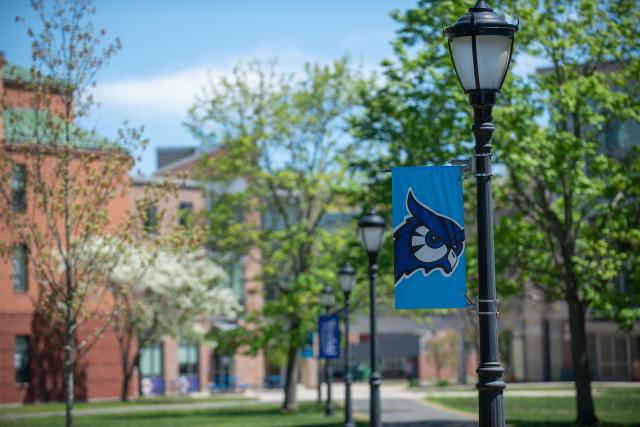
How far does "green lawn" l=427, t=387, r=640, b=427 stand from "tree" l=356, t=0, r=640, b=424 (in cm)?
185

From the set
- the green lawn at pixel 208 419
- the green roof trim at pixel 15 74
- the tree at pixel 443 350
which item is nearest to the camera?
the green roof trim at pixel 15 74

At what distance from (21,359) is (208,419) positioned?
60.1 feet

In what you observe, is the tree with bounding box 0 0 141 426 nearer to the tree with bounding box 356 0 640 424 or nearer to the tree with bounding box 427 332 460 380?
the tree with bounding box 356 0 640 424

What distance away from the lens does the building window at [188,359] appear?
66188 millimetres

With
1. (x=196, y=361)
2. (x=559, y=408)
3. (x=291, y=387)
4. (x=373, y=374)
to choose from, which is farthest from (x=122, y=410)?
(x=373, y=374)

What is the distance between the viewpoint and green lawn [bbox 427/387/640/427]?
1118 inches

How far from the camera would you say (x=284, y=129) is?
1635 inches

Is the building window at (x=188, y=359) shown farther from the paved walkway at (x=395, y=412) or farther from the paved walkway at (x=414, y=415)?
the paved walkway at (x=414, y=415)

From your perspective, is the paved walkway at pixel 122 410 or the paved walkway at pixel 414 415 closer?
the paved walkway at pixel 414 415

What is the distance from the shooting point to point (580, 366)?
26625 millimetres

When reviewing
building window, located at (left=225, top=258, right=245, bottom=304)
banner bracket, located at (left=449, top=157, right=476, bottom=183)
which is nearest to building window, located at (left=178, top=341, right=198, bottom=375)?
building window, located at (left=225, top=258, right=245, bottom=304)

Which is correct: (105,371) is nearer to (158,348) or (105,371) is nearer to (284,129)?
(158,348)

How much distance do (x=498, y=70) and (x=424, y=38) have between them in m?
19.9

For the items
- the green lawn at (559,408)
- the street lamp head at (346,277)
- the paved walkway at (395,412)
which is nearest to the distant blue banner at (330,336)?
the street lamp head at (346,277)
